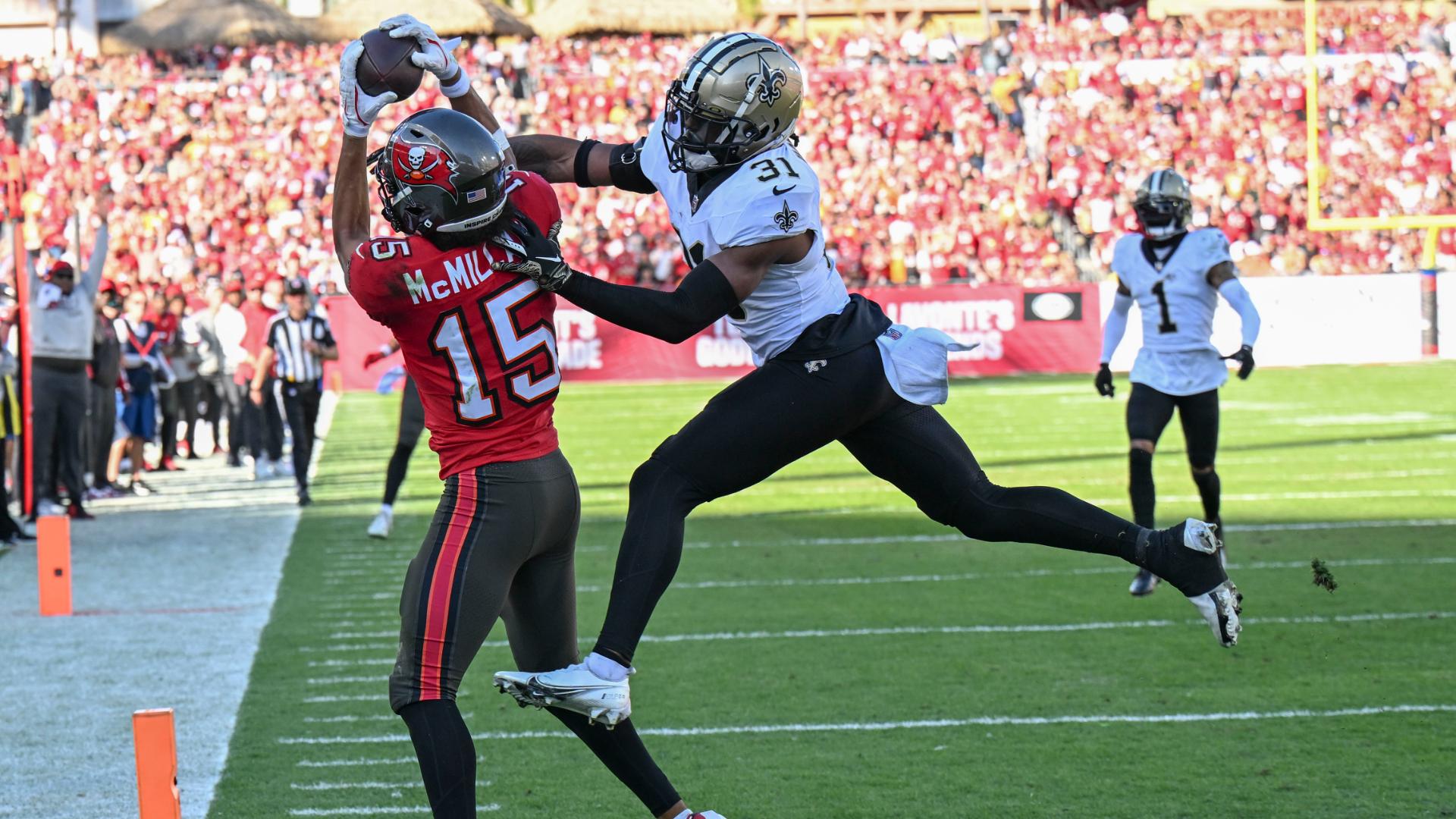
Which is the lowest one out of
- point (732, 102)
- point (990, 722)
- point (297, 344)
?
point (990, 722)

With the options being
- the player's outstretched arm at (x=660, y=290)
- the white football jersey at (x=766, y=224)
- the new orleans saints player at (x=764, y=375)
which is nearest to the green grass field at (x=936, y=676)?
the new orleans saints player at (x=764, y=375)

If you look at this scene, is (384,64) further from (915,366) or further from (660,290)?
(915,366)

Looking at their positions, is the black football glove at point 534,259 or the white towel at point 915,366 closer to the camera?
the black football glove at point 534,259

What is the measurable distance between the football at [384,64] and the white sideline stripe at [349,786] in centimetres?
202

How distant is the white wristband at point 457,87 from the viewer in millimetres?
4465

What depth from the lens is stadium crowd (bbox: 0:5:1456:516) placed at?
1006 inches

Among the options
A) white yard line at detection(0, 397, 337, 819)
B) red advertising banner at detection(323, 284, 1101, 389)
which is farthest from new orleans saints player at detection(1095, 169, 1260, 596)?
red advertising banner at detection(323, 284, 1101, 389)

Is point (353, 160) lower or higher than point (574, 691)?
higher

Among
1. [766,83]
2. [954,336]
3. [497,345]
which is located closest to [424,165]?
[497,345]

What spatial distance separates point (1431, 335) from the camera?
23.8 meters

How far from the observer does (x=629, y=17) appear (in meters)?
33.5

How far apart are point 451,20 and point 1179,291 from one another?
26854 mm

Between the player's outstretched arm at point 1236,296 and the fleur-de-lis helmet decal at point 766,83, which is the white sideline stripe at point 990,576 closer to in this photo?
the player's outstretched arm at point 1236,296

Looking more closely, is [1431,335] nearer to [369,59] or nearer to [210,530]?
[210,530]
